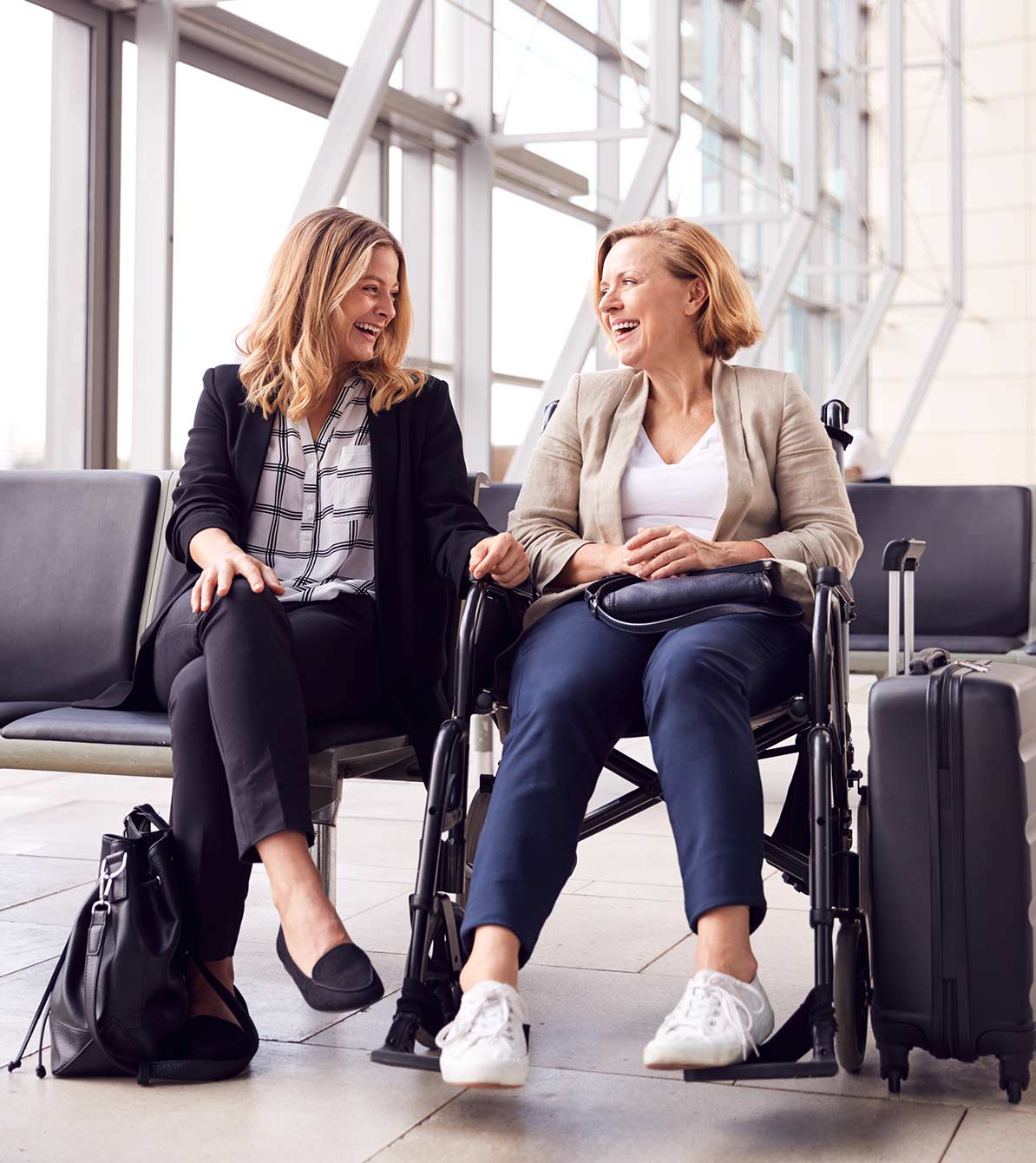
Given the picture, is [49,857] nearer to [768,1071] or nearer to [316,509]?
[316,509]

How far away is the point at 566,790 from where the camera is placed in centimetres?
189

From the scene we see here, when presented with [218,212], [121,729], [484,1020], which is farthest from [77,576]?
[218,212]

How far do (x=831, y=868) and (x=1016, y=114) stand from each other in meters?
14.6

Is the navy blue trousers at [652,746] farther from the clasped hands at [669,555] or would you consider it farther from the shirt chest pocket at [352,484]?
the shirt chest pocket at [352,484]

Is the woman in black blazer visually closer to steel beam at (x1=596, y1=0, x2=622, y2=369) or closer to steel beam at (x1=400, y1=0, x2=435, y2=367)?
steel beam at (x1=400, y1=0, x2=435, y2=367)

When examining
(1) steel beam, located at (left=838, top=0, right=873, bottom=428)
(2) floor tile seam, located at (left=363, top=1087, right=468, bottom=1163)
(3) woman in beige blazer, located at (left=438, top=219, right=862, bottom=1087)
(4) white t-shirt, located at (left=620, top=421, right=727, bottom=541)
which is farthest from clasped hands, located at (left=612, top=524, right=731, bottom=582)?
(1) steel beam, located at (left=838, top=0, right=873, bottom=428)

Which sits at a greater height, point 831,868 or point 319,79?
point 319,79

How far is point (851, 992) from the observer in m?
1.92

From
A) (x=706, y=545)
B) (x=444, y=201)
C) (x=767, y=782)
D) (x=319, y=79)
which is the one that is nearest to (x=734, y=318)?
(x=706, y=545)

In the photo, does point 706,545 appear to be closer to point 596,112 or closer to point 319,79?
point 319,79

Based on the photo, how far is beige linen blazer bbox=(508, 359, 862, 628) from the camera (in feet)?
7.50

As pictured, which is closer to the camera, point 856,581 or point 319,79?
point 856,581

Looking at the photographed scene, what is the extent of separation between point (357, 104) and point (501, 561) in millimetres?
3082

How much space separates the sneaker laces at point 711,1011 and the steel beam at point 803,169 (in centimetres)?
754
